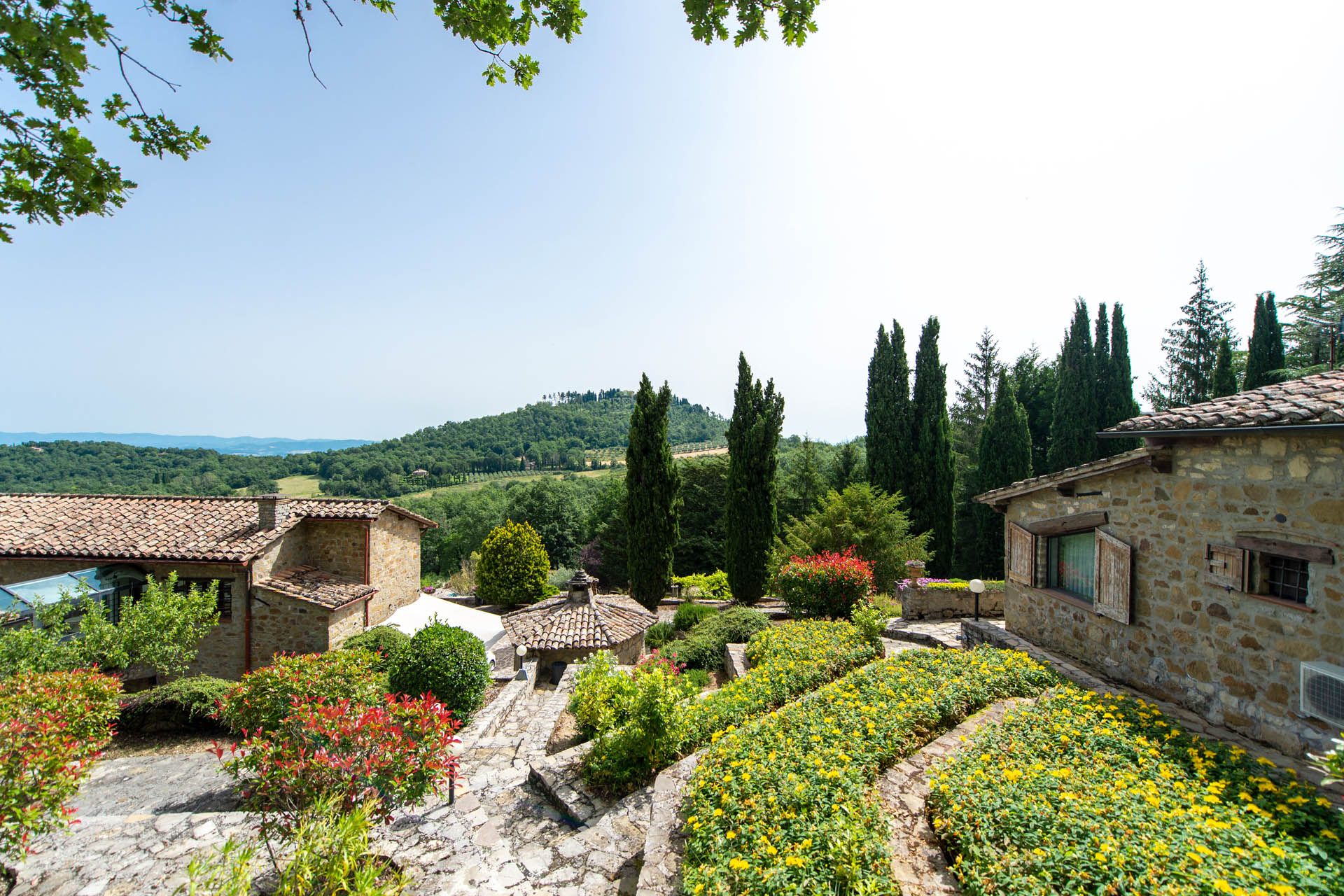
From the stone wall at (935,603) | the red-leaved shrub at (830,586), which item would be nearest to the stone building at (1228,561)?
the red-leaved shrub at (830,586)

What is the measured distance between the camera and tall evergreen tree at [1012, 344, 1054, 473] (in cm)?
2959

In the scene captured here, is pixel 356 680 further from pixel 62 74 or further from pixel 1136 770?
pixel 1136 770

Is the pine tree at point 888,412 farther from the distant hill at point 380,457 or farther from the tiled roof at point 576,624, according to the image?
the tiled roof at point 576,624

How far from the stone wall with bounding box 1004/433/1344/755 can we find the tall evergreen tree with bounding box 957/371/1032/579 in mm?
17706

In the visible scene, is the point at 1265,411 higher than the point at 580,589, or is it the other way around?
the point at 1265,411

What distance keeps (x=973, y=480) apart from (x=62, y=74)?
98.3 feet

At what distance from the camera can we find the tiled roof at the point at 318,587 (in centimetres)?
1398

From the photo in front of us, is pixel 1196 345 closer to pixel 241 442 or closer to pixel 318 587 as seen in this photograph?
pixel 318 587

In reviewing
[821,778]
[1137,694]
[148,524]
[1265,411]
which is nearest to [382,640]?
[148,524]

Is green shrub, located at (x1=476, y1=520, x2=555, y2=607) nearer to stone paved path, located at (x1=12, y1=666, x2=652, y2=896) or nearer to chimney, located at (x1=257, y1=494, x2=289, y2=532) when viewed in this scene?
chimney, located at (x1=257, y1=494, x2=289, y2=532)

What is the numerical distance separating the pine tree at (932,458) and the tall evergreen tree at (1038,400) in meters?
8.19

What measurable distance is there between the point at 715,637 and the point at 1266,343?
24.2m

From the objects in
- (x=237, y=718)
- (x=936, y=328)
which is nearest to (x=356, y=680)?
(x=237, y=718)

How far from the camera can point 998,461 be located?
24.8m
